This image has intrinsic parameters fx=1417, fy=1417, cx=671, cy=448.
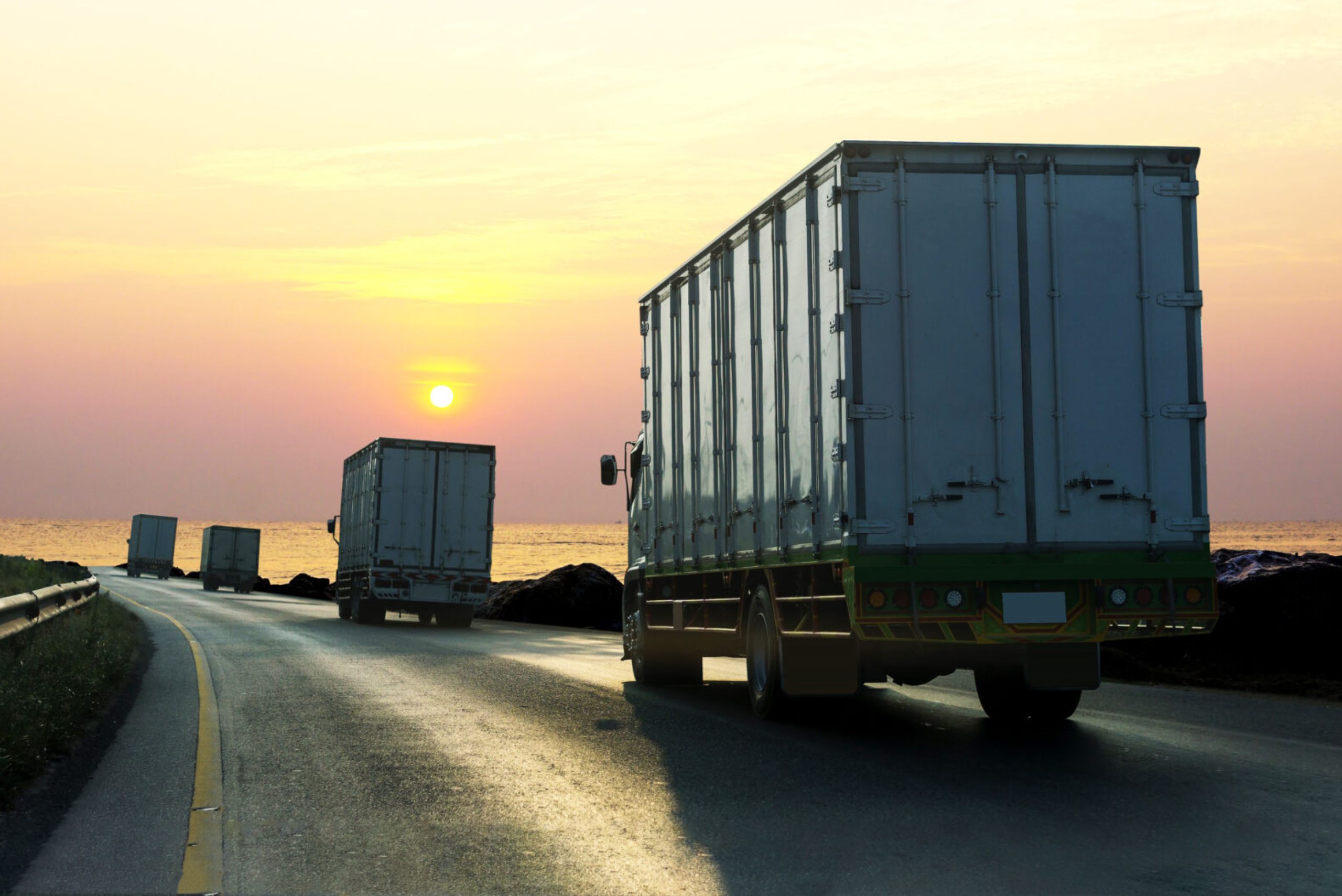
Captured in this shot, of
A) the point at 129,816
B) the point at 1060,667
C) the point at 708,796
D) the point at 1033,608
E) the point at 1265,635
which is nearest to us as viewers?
the point at 129,816

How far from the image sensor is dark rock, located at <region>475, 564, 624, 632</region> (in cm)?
3572

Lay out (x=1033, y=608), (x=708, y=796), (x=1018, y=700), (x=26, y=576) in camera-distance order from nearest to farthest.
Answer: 1. (x=708, y=796)
2. (x=1033, y=608)
3. (x=1018, y=700)
4. (x=26, y=576)

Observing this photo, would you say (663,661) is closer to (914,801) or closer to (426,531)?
(914,801)

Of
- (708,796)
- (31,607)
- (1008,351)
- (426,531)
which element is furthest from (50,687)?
(426,531)

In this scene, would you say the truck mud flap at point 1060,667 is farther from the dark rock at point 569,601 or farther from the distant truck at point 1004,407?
the dark rock at point 569,601

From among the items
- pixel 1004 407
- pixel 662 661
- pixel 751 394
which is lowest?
→ pixel 662 661

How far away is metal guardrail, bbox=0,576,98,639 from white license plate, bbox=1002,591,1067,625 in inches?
364

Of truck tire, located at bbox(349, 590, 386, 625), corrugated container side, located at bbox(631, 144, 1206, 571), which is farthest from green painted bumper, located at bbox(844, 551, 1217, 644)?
truck tire, located at bbox(349, 590, 386, 625)

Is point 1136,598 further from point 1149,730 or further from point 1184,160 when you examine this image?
point 1184,160

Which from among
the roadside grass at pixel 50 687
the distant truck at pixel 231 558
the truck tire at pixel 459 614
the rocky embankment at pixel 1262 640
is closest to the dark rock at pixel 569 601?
the truck tire at pixel 459 614

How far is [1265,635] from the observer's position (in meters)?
15.8

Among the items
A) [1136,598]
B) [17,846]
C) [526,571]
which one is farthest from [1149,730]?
[526,571]

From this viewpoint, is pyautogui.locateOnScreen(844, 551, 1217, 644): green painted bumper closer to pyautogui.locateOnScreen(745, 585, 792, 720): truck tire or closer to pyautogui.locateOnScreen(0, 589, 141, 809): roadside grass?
pyautogui.locateOnScreen(745, 585, 792, 720): truck tire

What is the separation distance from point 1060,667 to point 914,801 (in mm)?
2642
